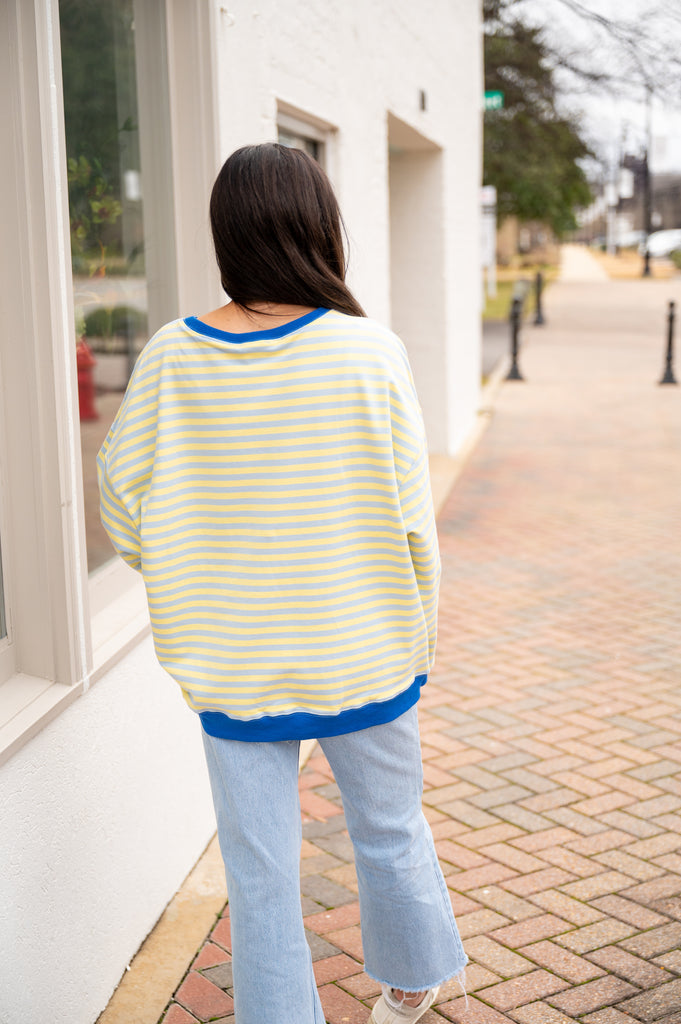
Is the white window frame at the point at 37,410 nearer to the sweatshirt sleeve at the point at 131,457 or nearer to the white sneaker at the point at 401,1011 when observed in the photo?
the sweatshirt sleeve at the point at 131,457

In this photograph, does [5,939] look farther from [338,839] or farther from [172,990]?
[338,839]

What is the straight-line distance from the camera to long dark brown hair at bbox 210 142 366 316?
1.89 meters

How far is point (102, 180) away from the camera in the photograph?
11.4 feet

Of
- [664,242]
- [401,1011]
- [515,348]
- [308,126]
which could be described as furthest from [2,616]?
[664,242]

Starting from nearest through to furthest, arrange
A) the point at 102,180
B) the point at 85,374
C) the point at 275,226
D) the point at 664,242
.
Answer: the point at 275,226 → the point at 102,180 → the point at 85,374 → the point at 664,242

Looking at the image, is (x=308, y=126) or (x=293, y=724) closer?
(x=293, y=724)

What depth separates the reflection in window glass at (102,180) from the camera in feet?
10.7

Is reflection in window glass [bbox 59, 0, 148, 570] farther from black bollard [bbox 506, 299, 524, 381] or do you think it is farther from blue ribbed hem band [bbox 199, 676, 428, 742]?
black bollard [bbox 506, 299, 524, 381]

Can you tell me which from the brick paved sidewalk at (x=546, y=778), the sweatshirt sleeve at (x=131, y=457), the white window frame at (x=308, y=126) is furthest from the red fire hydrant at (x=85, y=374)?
the brick paved sidewalk at (x=546, y=778)

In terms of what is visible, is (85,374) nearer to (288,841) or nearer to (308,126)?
(308,126)

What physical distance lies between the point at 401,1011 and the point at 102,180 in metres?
2.47

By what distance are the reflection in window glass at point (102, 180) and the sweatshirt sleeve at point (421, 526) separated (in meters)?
1.41

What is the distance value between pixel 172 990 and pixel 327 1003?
0.37 meters

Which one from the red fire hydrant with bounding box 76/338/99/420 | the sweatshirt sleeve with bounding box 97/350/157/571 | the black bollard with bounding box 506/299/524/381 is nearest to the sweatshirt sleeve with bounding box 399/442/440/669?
the sweatshirt sleeve with bounding box 97/350/157/571
